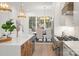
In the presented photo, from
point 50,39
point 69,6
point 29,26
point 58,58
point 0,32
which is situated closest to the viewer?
point 58,58

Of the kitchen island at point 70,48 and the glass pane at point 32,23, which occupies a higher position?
the glass pane at point 32,23

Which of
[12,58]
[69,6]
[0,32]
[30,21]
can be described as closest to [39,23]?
[30,21]

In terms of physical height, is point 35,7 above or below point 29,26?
above

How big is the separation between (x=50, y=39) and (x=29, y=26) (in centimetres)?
90

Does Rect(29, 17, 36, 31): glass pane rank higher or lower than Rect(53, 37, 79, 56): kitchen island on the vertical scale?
higher

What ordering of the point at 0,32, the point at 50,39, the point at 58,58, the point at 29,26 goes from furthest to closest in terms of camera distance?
the point at 50,39, the point at 29,26, the point at 0,32, the point at 58,58

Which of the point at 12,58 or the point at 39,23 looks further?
the point at 39,23

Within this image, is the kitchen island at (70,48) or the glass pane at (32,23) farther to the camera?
the glass pane at (32,23)

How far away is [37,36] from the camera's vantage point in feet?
17.1

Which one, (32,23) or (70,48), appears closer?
(70,48)

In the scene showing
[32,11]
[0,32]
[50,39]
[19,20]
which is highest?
[32,11]

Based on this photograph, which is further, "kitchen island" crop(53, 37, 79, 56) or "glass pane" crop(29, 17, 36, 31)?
"glass pane" crop(29, 17, 36, 31)

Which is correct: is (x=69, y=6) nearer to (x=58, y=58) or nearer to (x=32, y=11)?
(x=32, y=11)

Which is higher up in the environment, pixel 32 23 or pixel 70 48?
pixel 32 23
